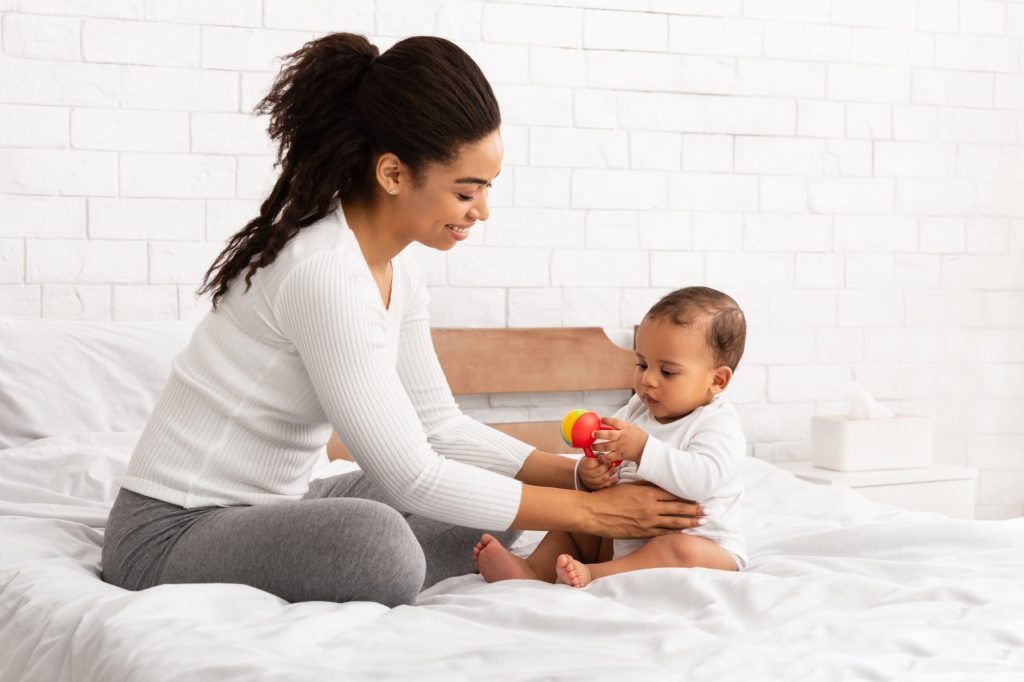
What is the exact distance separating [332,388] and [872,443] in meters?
1.87

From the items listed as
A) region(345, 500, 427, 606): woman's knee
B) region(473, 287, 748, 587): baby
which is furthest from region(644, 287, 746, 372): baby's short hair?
region(345, 500, 427, 606): woman's knee

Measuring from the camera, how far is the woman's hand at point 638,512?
5.22 feet

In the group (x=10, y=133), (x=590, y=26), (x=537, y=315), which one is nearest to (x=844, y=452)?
(x=537, y=315)

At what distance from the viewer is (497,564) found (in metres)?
1.62

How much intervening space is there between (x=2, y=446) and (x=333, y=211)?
1.01m

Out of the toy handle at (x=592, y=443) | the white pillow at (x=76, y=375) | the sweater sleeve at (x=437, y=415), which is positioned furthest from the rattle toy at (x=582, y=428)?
the white pillow at (x=76, y=375)

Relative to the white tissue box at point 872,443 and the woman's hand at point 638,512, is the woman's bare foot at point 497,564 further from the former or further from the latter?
the white tissue box at point 872,443

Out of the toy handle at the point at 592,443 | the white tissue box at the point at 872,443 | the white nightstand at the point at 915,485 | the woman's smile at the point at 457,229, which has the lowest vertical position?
the white nightstand at the point at 915,485

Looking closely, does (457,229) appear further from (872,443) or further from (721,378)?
(872,443)

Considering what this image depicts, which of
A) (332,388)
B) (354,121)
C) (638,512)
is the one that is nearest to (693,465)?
(638,512)

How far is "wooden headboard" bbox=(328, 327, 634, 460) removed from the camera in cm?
286

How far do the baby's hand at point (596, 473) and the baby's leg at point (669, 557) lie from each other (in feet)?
0.41

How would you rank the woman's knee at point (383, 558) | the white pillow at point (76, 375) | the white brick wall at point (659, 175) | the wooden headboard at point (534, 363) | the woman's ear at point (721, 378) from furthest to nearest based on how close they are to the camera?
the wooden headboard at point (534, 363) → the white brick wall at point (659, 175) → the white pillow at point (76, 375) → the woman's ear at point (721, 378) → the woman's knee at point (383, 558)

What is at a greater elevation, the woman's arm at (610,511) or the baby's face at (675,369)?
the baby's face at (675,369)
